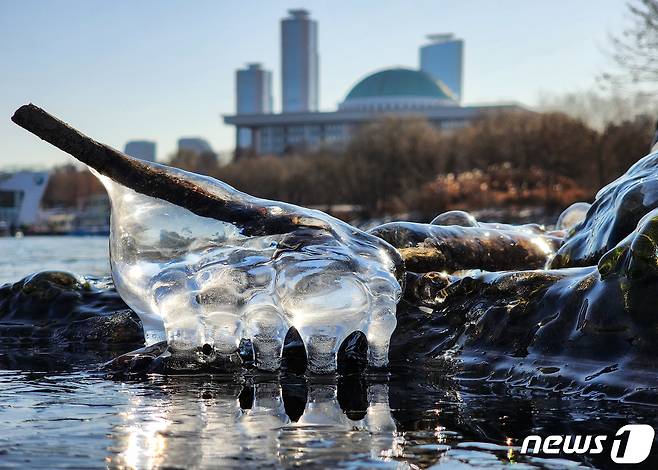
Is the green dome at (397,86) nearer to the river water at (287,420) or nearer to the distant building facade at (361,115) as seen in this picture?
the distant building facade at (361,115)

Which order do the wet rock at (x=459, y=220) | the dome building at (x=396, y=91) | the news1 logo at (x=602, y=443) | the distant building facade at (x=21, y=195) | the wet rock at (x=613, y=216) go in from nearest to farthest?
the news1 logo at (x=602, y=443) < the wet rock at (x=613, y=216) < the wet rock at (x=459, y=220) < the distant building facade at (x=21, y=195) < the dome building at (x=396, y=91)

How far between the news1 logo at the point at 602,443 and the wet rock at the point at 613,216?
276 centimetres

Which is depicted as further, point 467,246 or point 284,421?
point 467,246

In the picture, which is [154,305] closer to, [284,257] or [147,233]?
[147,233]

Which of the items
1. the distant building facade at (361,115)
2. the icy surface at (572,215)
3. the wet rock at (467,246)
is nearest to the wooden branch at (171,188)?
the wet rock at (467,246)

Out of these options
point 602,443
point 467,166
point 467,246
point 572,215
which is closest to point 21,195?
point 467,166

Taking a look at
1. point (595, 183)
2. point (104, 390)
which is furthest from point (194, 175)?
point (595, 183)

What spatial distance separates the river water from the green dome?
177584mm

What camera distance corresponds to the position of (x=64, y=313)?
8375 millimetres

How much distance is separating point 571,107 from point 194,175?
212ft

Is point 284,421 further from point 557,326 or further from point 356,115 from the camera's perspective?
point 356,115

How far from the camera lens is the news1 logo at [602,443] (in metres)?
3.91

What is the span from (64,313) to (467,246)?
297 cm

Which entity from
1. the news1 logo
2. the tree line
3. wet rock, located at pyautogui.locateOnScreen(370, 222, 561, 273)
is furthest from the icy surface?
the tree line
